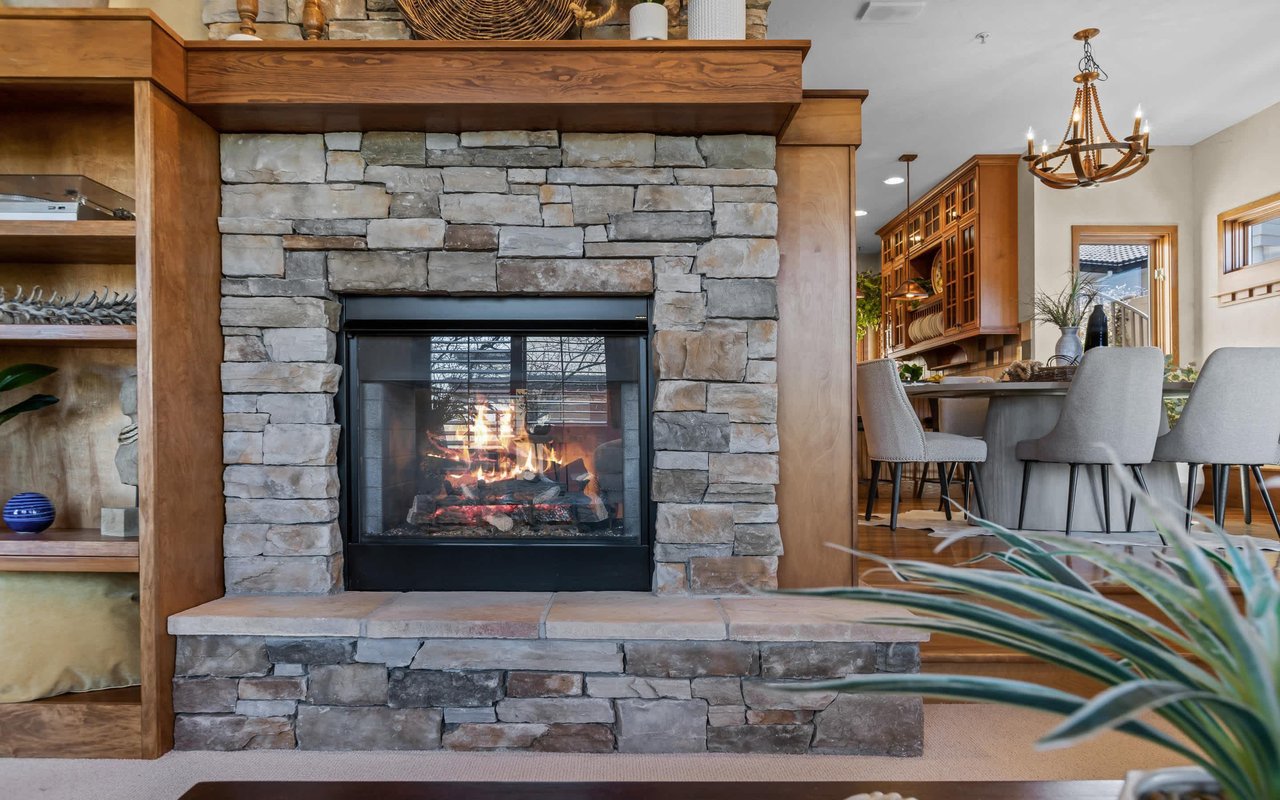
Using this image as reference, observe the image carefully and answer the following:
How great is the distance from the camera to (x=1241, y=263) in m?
5.38

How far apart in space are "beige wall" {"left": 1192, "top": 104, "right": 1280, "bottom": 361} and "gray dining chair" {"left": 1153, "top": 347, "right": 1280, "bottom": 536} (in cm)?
208

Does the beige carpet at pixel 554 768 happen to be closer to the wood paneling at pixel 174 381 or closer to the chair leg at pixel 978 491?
the wood paneling at pixel 174 381

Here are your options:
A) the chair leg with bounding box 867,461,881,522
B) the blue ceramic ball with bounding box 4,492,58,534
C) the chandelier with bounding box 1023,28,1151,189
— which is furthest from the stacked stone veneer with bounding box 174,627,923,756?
the chandelier with bounding box 1023,28,1151,189

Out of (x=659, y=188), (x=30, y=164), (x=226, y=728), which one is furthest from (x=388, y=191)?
(x=226, y=728)

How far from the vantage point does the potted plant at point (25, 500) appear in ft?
6.72

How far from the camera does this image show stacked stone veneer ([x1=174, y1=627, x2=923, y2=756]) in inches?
74.4

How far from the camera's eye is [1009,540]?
563mm

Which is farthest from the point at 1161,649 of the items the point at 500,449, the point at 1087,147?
the point at 1087,147

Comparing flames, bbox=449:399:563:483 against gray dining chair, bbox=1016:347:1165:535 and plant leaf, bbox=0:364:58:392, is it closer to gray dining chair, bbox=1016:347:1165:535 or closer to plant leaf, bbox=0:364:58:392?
plant leaf, bbox=0:364:58:392

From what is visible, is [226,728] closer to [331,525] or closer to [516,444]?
[331,525]

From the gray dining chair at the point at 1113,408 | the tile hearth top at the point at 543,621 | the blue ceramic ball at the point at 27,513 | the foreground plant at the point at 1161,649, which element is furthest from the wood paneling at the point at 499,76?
the gray dining chair at the point at 1113,408

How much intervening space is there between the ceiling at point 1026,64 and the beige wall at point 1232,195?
0.13 metres

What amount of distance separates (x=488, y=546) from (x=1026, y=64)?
400cm

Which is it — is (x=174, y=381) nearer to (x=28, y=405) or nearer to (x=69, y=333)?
(x=69, y=333)
